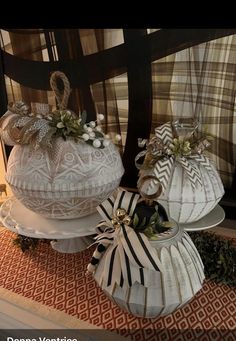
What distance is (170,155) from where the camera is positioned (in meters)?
0.49

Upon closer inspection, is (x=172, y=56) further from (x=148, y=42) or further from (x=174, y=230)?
(x=174, y=230)

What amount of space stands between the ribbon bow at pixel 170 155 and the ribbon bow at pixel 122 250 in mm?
115

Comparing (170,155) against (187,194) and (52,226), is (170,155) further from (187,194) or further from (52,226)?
(52,226)

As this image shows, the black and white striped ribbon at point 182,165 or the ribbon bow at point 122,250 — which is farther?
the black and white striped ribbon at point 182,165

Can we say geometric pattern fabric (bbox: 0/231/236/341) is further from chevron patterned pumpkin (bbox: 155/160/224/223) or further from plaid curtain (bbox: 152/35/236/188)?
plaid curtain (bbox: 152/35/236/188)

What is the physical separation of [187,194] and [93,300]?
20 cm

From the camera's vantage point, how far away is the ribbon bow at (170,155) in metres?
0.48

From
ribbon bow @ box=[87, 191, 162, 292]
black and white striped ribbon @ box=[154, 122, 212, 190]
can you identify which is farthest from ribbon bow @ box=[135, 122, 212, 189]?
ribbon bow @ box=[87, 191, 162, 292]

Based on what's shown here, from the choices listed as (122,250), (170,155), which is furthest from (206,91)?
(122,250)

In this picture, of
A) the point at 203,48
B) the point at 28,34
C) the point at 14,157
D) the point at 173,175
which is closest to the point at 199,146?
the point at 173,175

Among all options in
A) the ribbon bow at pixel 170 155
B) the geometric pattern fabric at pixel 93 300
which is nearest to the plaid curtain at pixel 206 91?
the ribbon bow at pixel 170 155

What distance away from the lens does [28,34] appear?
68cm

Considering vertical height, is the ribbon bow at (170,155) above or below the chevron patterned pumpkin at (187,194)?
above

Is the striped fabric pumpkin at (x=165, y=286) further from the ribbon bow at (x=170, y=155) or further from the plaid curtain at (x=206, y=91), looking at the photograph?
the plaid curtain at (x=206, y=91)
